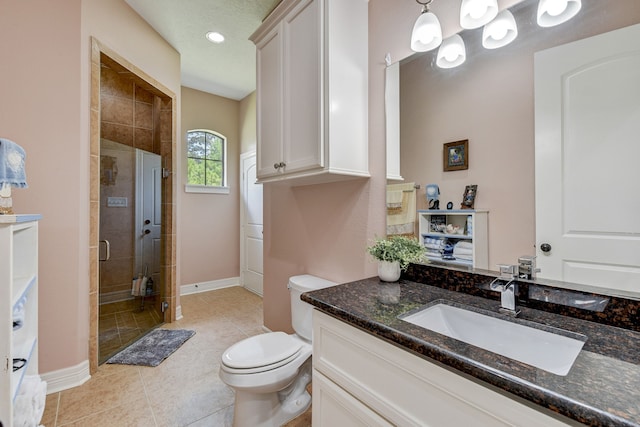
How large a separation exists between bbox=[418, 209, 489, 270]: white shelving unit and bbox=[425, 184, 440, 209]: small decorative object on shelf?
0.03m

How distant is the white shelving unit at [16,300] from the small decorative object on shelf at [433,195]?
5.45ft

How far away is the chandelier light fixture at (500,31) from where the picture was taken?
110 cm

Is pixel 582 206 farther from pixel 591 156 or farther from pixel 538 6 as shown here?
pixel 538 6

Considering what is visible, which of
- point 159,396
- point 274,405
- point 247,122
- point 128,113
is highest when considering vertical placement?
point 247,122

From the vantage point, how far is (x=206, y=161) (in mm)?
4035

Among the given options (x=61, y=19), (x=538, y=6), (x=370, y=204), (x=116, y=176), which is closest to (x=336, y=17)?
(x=538, y=6)

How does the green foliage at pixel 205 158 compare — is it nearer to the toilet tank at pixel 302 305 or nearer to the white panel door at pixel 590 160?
the toilet tank at pixel 302 305

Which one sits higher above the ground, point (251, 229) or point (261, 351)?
point (251, 229)

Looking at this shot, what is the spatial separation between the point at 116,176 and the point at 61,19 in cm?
122

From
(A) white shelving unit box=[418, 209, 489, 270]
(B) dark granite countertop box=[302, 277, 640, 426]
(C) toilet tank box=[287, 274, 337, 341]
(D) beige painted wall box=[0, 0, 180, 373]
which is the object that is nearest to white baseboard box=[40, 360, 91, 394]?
(D) beige painted wall box=[0, 0, 180, 373]

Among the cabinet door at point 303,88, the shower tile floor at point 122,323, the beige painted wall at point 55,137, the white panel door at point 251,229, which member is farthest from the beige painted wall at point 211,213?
the cabinet door at point 303,88

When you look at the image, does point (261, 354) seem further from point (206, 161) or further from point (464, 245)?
point (206, 161)

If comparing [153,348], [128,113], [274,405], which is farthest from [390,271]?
[128,113]

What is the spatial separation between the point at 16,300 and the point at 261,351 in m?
1.07
